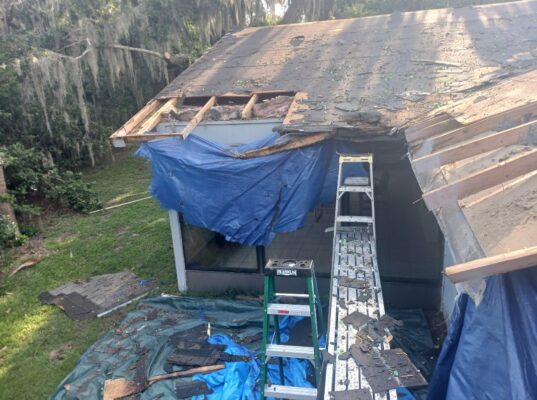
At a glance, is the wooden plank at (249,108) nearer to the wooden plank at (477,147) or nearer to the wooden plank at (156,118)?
the wooden plank at (156,118)

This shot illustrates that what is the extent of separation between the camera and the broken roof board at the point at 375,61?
256 inches

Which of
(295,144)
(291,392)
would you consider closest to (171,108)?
(295,144)

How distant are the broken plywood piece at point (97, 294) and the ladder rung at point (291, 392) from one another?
426 cm

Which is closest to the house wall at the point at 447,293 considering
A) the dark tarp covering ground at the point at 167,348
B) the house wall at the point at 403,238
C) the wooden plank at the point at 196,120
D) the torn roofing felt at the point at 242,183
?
the house wall at the point at 403,238

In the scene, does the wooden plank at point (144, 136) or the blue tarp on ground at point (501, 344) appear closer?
the blue tarp on ground at point (501, 344)

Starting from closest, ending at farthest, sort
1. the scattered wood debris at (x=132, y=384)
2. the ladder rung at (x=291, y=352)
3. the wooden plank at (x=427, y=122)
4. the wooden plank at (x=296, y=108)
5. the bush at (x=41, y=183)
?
the ladder rung at (x=291, y=352), the wooden plank at (x=427, y=122), the scattered wood debris at (x=132, y=384), the wooden plank at (x=296, y=108), the bush at (x=41, y=183)

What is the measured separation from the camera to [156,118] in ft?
23.4

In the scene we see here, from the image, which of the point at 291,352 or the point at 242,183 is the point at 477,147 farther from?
the point at 242,183

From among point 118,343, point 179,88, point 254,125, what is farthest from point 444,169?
point 179,88

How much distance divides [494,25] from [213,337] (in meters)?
8.16

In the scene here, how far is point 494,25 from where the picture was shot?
29.0 ft

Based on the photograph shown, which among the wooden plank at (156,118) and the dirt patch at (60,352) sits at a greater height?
the wooden plank at (156,118)

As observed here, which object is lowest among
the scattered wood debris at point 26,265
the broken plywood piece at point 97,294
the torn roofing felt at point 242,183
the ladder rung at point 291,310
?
the scattered wood debris at point 26,265

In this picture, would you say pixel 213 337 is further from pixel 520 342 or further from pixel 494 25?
pixel 494 25
